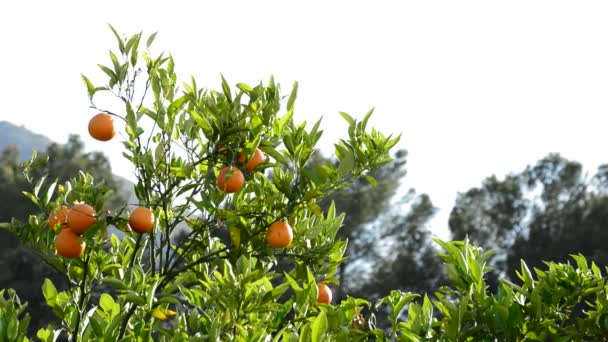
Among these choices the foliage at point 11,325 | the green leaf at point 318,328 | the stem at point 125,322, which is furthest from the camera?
the stem at point 125,322

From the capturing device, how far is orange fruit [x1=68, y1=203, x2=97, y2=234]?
230 cm

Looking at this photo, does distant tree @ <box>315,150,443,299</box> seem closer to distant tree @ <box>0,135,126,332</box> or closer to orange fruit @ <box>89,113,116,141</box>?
distant tree @ <box>0,135,126,332</box>

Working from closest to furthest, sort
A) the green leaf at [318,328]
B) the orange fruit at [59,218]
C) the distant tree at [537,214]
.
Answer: the green leaf at [318,328] → the orange fruit at [59,218] → the distant tree at [537,214]

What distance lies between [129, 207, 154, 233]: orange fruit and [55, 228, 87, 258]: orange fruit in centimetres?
17

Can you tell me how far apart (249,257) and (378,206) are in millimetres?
18065

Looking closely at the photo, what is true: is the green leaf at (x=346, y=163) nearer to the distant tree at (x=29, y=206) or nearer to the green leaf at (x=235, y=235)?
the green leaf at (x=235, y=235)

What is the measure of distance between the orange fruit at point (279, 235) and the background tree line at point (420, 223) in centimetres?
1471

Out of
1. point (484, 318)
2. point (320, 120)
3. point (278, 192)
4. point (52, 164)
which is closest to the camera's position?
point (484, 318)

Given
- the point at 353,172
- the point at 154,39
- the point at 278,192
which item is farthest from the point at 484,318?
the point at 154,39

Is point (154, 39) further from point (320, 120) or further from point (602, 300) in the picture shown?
point (602, 300)

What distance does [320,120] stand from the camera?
2307mm

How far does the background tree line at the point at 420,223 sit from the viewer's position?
58.4 ft

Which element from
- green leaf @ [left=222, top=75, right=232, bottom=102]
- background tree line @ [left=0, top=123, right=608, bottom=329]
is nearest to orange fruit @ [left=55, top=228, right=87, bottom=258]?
green leaf @ [left=222, top=75, right=232, bottom=102]

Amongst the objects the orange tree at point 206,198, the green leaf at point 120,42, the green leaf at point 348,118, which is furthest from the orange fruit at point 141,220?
the green leaf at point 348,118
